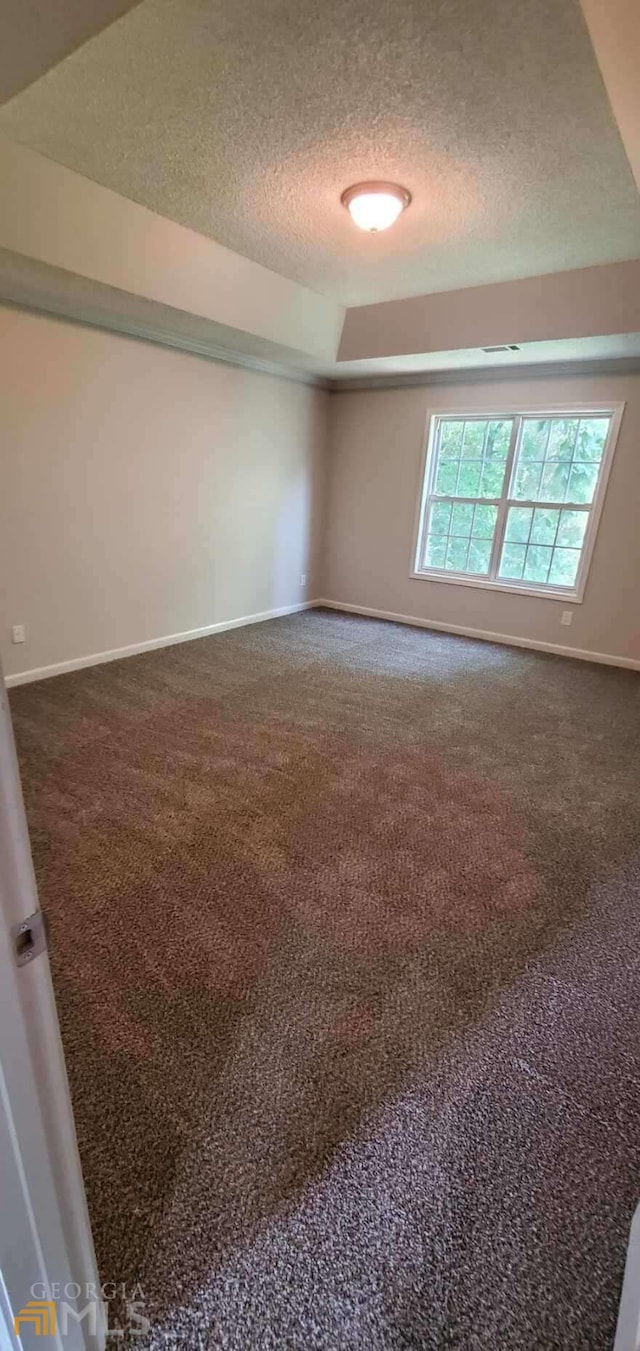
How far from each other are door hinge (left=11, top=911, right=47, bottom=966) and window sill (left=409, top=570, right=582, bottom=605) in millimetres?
4911

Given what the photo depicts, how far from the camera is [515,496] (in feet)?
16.0

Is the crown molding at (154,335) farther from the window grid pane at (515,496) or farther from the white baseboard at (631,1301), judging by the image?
the white baseboard at (631,1301)

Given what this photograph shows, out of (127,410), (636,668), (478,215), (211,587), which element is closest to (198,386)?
(127,410)

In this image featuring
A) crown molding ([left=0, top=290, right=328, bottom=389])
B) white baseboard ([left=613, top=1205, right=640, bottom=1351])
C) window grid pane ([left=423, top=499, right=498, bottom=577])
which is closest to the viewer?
white baseboard ([left=613, top=1205, right=640, bottom=1351])

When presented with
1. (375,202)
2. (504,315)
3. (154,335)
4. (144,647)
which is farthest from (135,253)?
(144,647)

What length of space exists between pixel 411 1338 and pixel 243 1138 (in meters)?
0.43

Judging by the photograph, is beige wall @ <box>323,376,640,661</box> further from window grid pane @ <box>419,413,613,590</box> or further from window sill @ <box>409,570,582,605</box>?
window grid pane @ <box>419,413,613,590</box>

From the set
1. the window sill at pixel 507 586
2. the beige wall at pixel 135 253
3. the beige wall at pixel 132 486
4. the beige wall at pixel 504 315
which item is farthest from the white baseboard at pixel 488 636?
the beige wall at pixel 135 253

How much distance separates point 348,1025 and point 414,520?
4.72m

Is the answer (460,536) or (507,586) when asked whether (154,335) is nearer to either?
(460,536)

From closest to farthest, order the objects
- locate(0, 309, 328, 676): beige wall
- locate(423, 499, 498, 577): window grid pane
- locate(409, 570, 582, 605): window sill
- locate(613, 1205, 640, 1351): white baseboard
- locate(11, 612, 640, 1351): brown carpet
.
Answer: locate(613, 1205, 640, 1351): white baseboard, locate(11, 612, 640, 1351): brown carpet, locate(0, 309, 328, 676): beige wall, locate(409, 570, 582, 605): window sill, locate(423, 499, 498, 577): window grid pane

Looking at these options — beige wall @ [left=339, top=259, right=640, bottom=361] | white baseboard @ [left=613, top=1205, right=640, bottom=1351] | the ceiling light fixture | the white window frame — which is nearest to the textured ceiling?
the ceiling light fixture

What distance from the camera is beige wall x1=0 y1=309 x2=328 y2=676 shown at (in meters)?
3.42

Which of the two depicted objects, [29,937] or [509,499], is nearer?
[29,937]
